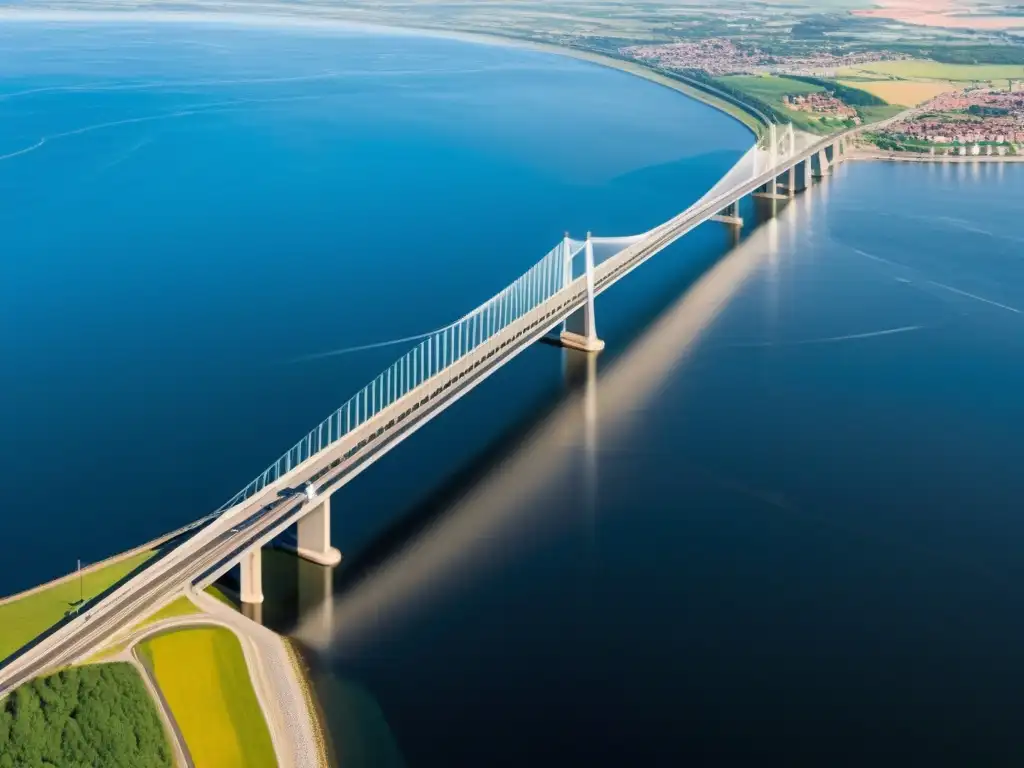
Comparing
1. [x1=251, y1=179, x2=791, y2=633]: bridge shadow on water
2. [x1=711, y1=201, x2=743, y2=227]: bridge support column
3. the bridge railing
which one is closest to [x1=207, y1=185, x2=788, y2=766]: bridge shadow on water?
[x1=251, y1=179, x2=791, y2=633]: bridge shadow on water

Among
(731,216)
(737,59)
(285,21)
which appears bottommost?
(731,216)

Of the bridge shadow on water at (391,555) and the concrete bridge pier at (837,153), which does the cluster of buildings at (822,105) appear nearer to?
the concrete bridge pier at (837,153)

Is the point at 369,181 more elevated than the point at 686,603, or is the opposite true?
the point at 369,181

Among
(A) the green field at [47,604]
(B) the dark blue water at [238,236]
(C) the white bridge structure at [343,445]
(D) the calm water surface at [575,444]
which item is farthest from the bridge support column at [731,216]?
(A) the green field at [47,604]

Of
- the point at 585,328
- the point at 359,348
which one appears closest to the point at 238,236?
the point at 359,348

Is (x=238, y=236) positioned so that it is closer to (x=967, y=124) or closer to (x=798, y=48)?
(x=967, y=124)

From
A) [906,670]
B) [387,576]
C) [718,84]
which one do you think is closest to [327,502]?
[387,576]

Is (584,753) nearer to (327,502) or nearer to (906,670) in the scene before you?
(906,670)
